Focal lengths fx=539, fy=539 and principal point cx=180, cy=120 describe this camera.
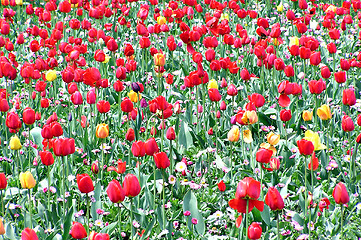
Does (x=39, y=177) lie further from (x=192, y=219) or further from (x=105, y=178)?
(x=192, y=219)

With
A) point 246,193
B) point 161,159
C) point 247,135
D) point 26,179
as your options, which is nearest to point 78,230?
point 26,179

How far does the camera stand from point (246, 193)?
2.12 meters

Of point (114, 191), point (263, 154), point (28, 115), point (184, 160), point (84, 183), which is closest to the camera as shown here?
point (114, 191)

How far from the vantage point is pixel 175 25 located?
24.2 feet

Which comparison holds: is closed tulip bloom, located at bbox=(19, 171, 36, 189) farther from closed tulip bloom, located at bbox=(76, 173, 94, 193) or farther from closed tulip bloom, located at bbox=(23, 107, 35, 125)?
closed tulip bloom, located at bbox=(23, 107, 35, 125)

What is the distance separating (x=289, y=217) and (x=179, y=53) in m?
3.46

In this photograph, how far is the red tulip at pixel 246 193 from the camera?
2.10 meters

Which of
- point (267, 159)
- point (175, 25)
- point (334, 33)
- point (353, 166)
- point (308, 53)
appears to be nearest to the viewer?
point (267, 159)

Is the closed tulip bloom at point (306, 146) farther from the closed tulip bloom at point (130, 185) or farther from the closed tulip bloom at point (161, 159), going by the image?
the closed tulip bloom at point (130, 185)

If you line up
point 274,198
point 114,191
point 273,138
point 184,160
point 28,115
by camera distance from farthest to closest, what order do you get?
point 184,160
point 28,115
point 273,138
point 114,191
point 274,198

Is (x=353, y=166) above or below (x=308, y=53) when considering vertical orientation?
below

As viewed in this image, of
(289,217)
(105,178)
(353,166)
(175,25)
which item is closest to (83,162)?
(105,178)

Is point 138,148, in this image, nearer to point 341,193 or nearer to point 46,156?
point 46,156

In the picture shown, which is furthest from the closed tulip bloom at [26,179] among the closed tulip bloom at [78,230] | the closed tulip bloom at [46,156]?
the closed tulip bloom at [78,230]
